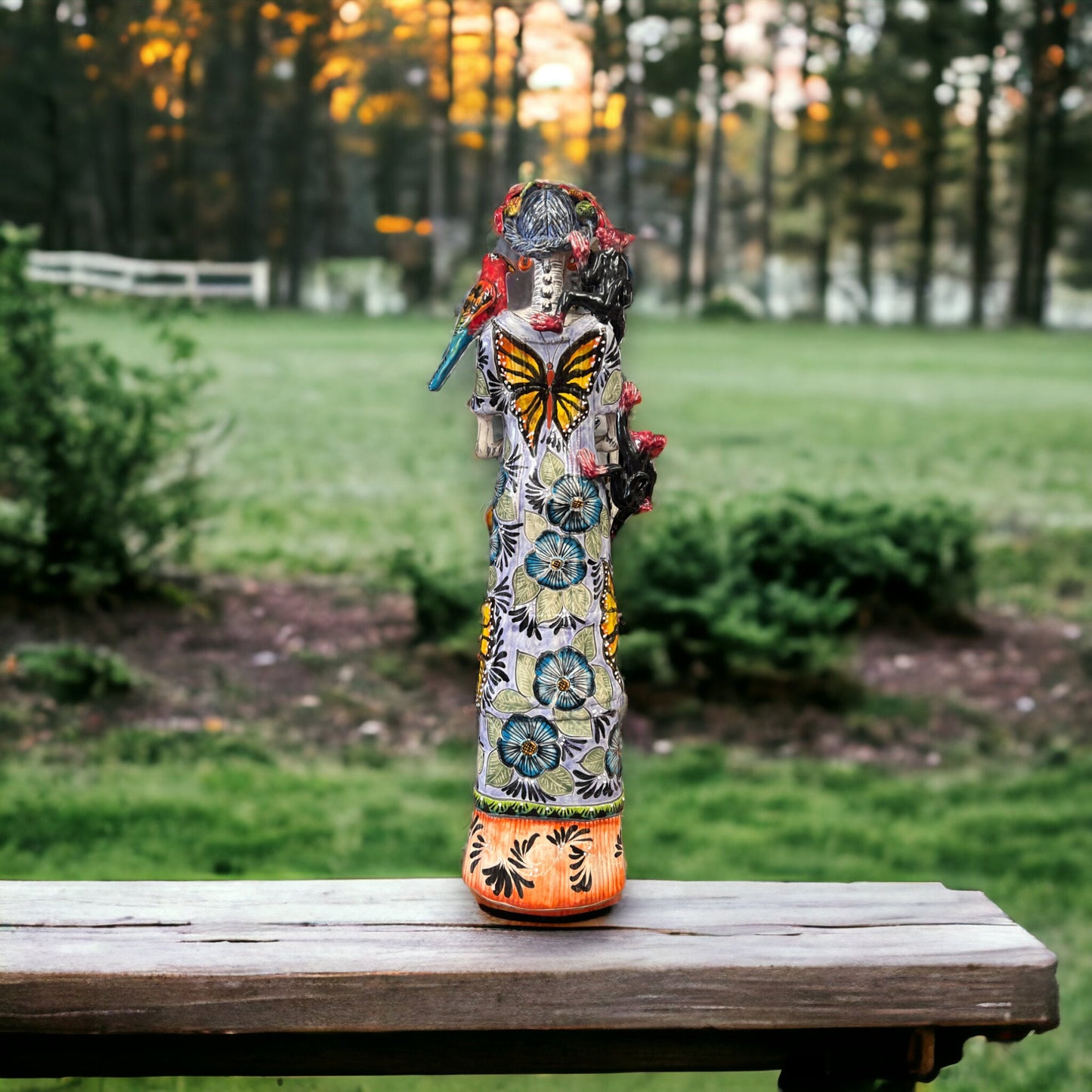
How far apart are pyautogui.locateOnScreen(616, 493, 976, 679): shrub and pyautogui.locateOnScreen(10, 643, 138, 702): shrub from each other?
168cm

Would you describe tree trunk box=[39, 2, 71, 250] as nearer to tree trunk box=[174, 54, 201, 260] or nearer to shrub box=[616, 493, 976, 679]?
tree trunk box=[174, 54, 201, 260]

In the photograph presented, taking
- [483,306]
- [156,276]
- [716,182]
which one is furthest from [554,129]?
[483,306]

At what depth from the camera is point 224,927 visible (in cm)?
210

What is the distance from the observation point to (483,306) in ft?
6.93

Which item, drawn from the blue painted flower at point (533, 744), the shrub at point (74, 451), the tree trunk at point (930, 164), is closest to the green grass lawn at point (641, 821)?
the shrub at point (74, 451)

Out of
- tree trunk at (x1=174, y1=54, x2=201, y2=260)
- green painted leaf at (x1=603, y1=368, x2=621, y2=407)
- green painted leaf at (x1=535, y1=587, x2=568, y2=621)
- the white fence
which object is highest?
tree trunk at (x1=174, y1=54, x2=201, y2=260)

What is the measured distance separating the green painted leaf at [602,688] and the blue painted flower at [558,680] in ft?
0.11

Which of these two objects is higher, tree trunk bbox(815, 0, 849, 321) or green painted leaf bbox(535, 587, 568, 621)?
tree trunk bbox(815, 0, 849, 321)

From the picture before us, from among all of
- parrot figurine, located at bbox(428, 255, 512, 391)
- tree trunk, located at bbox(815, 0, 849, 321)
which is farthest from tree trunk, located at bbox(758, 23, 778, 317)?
parrot figurine, located at bbox(428, 255, 512, 391)

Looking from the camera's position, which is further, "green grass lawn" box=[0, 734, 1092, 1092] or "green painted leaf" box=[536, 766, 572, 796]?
"green grass lawn" box=[0, 734, 1092, 1092]

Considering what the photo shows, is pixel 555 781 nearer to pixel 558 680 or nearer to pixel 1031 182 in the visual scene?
pixel 558 680

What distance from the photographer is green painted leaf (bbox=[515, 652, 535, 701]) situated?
2.03m

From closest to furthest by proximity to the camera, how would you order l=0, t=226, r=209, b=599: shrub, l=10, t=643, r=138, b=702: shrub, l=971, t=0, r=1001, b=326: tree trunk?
l=10, t=643, r=138, b=702: shrub, l=0, t=226, r=209, b=599: shrub, l=971, t=0, r=1001, b=326: tree trunk

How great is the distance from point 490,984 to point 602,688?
46 cm
